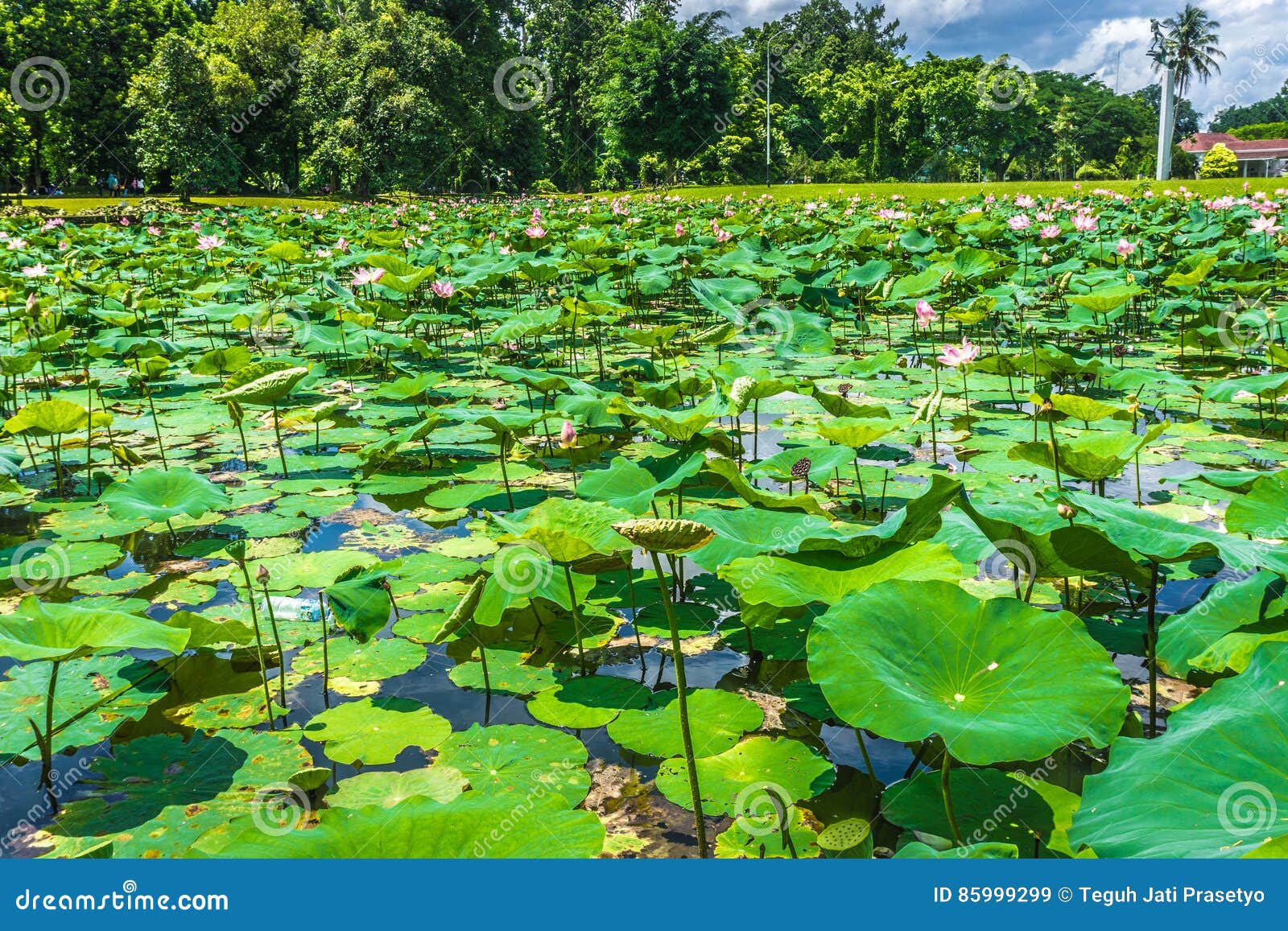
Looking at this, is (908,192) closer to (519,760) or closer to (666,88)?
(666,88)

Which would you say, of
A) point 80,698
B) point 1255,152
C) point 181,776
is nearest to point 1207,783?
point 181,776

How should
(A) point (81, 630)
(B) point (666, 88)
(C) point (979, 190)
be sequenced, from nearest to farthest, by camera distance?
(A) point (81, 630) < (C) point (979, 190) < (B) point (666, 88)

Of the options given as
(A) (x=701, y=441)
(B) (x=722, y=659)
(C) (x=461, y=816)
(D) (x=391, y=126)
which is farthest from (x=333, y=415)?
(D) (x=391, y=126)

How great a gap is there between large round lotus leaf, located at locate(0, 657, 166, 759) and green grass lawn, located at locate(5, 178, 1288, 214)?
17.2 meters

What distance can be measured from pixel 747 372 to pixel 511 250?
5161 millimetres

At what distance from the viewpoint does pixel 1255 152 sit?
53375 millimetres

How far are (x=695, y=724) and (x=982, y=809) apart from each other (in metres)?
0.55

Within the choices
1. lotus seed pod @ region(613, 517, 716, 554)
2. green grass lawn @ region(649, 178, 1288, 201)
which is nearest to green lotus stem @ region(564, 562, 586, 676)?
lotus seed pod @ region(613, 517, 716, 554)

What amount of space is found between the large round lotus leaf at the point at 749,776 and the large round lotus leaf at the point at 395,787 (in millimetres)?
366

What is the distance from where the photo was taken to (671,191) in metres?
25.2

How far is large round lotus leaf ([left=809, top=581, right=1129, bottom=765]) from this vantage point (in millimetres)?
1100

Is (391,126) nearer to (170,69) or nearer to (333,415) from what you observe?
(170,69)

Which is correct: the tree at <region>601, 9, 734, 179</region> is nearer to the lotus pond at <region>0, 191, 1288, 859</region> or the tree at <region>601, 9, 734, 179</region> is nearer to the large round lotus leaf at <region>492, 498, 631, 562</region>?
the lotus pond at <region>0, 191, 1288, 859</region>

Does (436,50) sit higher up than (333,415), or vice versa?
(436,50)
